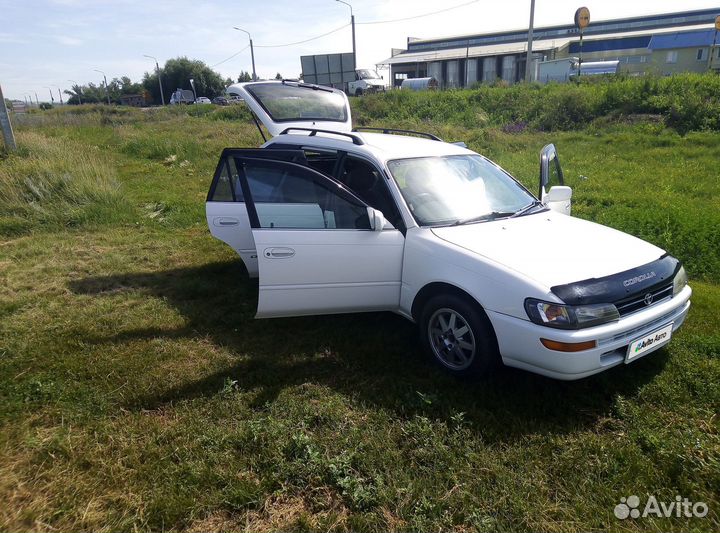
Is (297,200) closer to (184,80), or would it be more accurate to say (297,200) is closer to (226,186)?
(226,186)

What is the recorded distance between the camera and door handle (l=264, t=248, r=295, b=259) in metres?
3.81

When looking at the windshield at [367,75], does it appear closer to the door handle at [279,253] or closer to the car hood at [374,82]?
the car hood at [374,82]

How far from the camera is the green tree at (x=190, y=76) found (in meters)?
67.0

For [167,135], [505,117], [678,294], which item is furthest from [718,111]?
[167,135]

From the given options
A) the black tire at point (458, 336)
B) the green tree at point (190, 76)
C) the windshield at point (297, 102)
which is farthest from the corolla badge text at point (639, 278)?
the green tree at point (190, 76)

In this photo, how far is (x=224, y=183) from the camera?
517cm

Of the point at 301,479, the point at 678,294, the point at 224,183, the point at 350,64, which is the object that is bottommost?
the point at 301,479

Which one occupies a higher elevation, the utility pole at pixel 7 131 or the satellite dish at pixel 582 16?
the satellite dish at pixel 582 16

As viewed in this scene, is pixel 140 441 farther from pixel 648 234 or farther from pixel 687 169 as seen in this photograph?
pixel 687 169

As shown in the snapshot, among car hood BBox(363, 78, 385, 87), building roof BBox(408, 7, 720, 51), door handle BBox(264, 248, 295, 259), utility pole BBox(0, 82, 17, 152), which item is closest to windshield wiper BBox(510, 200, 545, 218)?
door handle BBox(264, 248, 295, 259)

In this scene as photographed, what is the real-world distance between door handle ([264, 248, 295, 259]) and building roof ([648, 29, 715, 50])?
162 ft

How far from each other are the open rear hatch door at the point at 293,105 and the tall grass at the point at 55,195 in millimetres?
3937

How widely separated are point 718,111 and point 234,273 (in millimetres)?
15060

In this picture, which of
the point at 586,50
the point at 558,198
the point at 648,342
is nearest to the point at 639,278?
the point at 648,342
